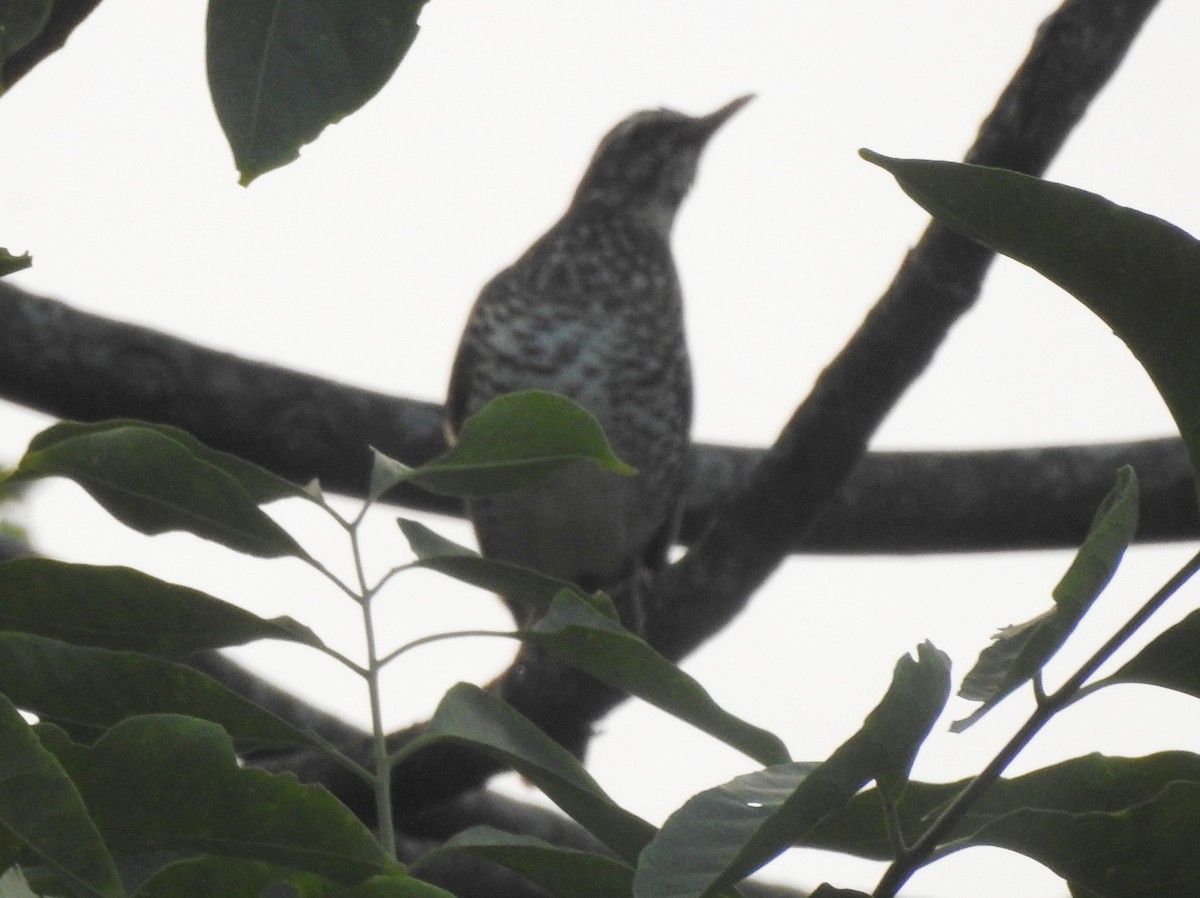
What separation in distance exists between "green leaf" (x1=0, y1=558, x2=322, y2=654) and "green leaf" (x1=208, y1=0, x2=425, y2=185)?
0.30 metres

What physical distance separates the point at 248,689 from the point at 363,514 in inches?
91.6

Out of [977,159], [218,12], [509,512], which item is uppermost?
[977,159]

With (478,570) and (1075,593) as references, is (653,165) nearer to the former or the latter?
(478,570)

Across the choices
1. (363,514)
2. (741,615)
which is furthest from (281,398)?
(363,514)

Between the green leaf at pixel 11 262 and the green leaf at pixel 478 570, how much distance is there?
0.39 meters

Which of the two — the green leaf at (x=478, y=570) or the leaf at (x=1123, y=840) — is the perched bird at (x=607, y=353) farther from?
the leaf at (x=1123, y=840)

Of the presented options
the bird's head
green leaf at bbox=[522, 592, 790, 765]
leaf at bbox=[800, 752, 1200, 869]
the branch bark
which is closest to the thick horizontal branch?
the branch bark

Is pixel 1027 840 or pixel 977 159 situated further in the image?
pixel 977 159

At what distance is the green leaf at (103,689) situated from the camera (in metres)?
0.99

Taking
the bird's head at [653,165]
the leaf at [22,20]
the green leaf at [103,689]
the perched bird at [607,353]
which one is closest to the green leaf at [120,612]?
the green leaf at [103,689]

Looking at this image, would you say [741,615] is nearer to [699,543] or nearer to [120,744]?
[699,543]

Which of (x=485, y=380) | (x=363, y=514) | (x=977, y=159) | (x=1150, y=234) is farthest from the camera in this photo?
(x=485, y=380)

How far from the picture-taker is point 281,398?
10.7ft

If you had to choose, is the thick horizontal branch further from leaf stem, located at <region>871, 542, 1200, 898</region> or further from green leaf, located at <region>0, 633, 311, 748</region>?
leaf stem, located at <region>871, 542, 1200, 898</region>
